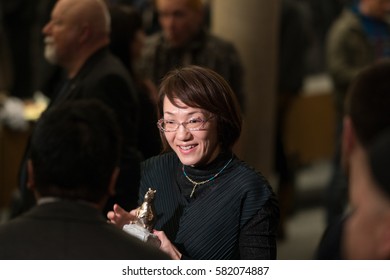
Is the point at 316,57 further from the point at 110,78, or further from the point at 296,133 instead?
the point at 110,78

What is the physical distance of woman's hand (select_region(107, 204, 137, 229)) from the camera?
3.32 meters

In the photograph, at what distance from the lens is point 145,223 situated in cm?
335

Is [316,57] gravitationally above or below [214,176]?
below

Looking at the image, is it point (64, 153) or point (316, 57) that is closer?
point (64, 153)

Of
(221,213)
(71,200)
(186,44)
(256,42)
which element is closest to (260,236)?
(221,213)

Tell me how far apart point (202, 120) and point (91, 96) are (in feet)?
3.98

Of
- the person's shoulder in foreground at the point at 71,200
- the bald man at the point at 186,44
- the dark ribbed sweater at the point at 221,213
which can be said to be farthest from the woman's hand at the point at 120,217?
the bald man at the point at 186,44

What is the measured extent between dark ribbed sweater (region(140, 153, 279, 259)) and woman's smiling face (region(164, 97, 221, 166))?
0.03m

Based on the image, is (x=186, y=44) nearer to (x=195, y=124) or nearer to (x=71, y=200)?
(x=195, y=124)

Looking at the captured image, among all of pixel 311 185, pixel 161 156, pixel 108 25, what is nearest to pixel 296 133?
pixel 311 185

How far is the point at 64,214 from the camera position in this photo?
2.86 m

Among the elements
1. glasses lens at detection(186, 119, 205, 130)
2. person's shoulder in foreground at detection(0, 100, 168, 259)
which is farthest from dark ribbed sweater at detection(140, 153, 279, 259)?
person's shoulder in foreground at detection(0, 100, 168, 259)

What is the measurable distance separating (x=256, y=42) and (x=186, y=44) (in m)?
0.62
